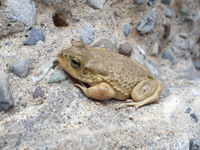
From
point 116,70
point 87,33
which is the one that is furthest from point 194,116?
point 87,33

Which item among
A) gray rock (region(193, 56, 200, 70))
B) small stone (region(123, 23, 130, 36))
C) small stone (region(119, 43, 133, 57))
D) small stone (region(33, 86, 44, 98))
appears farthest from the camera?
gray rock (region(193, 56, 200, 70))

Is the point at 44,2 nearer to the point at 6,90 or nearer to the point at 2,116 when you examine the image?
the point at 6,90

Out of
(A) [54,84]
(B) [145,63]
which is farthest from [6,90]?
(B) [145,63]

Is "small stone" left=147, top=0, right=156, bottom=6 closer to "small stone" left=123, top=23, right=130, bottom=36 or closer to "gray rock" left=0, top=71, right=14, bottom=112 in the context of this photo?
"small stone" left=123, top=23, right=130, bottom=36

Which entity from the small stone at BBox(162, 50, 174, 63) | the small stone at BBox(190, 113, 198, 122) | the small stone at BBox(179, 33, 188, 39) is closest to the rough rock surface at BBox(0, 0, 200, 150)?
the small stone at BBox(190, 113, 198, 122)

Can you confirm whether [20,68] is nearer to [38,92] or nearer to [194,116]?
[38,92]

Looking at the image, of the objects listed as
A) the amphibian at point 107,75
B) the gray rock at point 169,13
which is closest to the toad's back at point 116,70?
the amphibian at point 107,75
